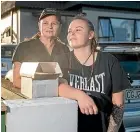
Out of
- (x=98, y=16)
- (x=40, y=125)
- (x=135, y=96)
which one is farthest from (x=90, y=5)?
(x=40, y=125)

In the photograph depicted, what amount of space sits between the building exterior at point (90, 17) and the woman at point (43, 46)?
35.4 feet

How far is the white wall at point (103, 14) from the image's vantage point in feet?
49.5

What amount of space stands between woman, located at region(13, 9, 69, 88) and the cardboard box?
1.66ft

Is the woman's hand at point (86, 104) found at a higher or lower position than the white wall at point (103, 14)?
lower

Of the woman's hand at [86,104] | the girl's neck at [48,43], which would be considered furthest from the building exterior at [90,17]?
the woman's hand at [86,104]

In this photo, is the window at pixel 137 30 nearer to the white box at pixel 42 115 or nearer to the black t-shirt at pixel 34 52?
the black t-shirt at pixel 34 52

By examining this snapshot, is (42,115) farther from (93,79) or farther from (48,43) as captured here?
(48,43)

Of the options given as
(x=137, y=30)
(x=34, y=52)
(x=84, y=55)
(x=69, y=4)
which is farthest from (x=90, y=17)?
(x=84, y=55)

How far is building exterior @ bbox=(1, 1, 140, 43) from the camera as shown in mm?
14812

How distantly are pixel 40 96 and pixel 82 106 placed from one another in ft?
0.86

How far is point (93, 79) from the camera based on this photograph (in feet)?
6.70

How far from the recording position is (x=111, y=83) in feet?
6.75

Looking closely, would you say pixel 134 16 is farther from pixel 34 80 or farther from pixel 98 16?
pixel 34 80

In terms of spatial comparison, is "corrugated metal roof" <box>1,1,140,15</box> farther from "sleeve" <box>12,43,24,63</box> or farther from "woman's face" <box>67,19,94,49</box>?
"woman's face" <box>67,19,94,49</box>
